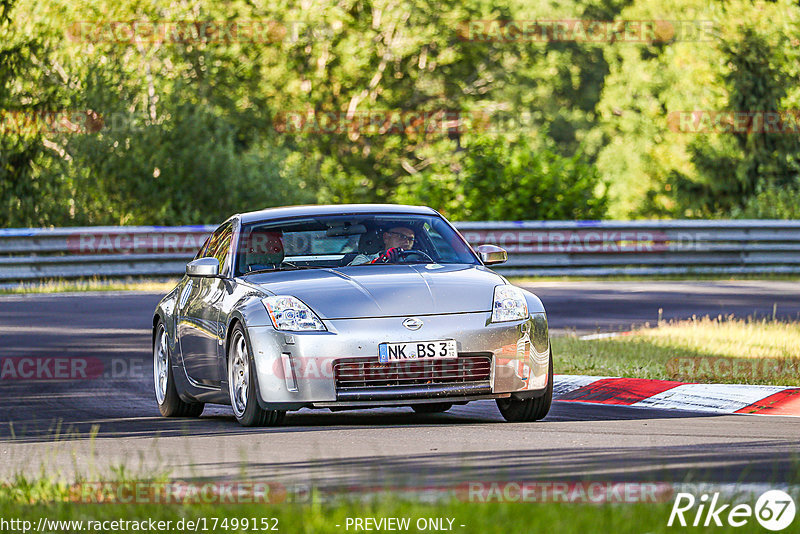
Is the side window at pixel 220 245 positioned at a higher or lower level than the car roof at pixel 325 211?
lower

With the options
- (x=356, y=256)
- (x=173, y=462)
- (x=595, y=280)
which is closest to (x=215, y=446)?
(x=173, y=462)

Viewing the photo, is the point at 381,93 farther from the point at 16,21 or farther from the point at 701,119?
the point at 16,21

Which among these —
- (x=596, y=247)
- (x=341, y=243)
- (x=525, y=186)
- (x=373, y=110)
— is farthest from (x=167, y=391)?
(x=373, y=110)

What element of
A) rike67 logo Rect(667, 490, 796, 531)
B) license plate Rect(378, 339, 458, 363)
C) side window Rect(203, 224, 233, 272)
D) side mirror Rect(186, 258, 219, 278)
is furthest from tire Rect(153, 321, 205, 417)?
rike67 logo Rect(667, 490, 796, 531)

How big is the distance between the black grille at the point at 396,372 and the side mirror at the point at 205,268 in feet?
5.26

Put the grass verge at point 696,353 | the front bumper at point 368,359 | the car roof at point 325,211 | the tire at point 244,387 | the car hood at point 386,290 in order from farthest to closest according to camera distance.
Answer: the grass verge at point 696,353, the car roof at point 325,211, the tire at point 244,387, the car hood at point 386,290, the front bumper at point 368,359

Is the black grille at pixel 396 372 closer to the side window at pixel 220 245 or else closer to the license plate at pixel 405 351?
the license plate at pixel 405 351

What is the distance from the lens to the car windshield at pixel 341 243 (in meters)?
10.2

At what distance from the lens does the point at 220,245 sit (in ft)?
36.2

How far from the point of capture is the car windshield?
10203 mm

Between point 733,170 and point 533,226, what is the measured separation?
20.0 meters

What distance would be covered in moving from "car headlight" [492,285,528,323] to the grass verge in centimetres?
261

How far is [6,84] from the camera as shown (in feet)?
102

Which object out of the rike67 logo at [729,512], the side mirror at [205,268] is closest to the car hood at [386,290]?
the side mirror at [205,268]
